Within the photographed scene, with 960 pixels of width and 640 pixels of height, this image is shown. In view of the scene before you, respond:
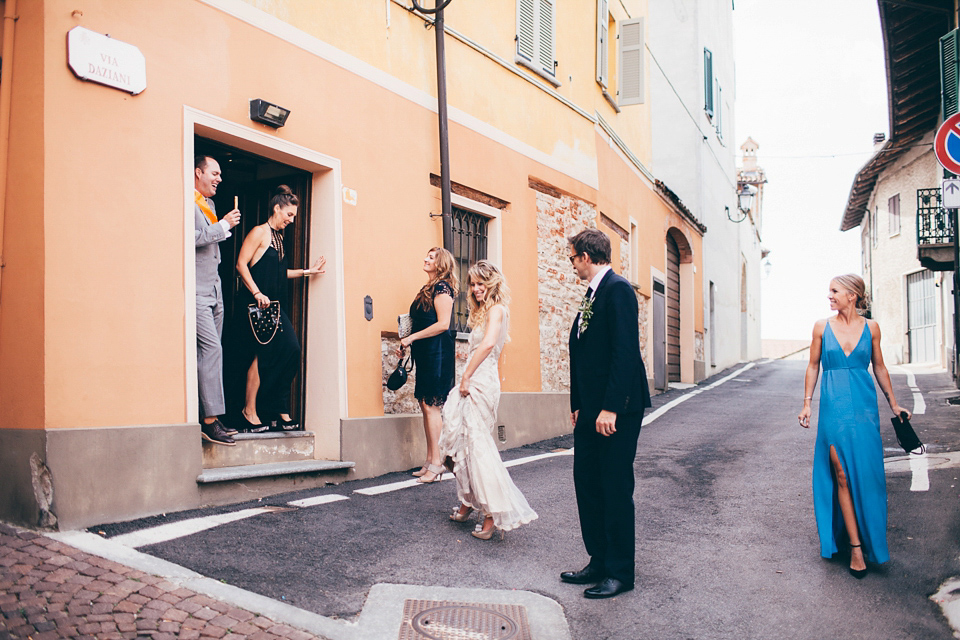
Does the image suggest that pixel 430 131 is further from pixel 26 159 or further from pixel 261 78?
pixel 26 159

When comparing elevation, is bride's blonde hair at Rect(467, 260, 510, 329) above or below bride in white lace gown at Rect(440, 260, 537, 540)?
above

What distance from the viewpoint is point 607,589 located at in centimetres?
420

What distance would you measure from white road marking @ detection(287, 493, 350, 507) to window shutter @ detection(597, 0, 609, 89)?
9.15m

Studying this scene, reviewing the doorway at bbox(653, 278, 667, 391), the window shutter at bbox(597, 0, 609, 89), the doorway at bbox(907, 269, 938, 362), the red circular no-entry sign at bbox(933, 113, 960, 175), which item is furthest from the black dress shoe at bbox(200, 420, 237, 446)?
the doorway at bbox(907, 269, 938, 362)

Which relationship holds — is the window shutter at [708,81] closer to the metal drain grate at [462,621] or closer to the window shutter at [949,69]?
the window shutter at [949,69]

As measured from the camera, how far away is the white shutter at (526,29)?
34.4 feet

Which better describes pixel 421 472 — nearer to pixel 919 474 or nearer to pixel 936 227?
pixel 919 474

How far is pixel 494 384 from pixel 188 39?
3312mm

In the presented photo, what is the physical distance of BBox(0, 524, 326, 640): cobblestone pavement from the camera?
3268 mm

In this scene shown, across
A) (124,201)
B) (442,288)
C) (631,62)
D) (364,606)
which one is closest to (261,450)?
(442,288)

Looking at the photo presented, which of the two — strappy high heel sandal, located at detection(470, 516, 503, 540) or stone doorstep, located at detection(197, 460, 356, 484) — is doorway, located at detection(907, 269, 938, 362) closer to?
stone doorstep, located at detection(197, 460, 356, 484)

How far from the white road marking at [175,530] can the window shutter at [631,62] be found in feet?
36.7

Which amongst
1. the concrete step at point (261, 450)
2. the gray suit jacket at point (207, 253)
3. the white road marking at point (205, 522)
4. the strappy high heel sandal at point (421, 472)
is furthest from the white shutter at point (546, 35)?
the concrete step at point (261, 450)

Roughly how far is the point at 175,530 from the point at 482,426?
1972 millimetres
